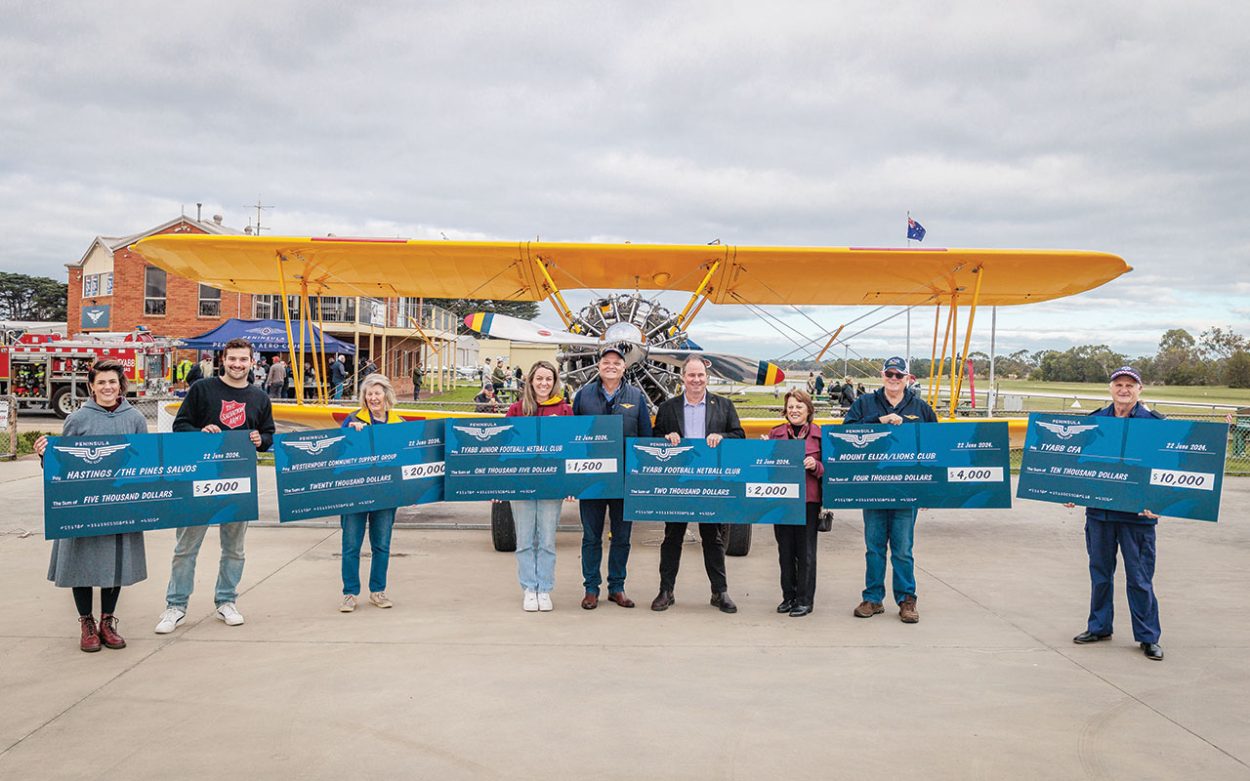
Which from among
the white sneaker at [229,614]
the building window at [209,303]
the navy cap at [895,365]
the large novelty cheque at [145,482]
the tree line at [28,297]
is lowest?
the white sneaker at [229,614]

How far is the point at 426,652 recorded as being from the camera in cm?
408

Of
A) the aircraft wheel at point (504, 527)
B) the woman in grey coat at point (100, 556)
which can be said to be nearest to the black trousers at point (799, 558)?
the aircraft wheel at point (504, 527)

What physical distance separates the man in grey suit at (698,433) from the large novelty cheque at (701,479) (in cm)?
11

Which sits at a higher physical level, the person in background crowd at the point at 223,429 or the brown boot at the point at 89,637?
the person in background crowd at the point at 223,429

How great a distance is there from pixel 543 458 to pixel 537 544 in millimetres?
524

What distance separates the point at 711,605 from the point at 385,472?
7.09 ft

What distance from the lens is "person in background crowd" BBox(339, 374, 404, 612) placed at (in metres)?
4.81

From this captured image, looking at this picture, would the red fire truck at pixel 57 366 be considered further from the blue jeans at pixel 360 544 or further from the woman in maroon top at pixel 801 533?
the woman in maroon top at pixel 801 533

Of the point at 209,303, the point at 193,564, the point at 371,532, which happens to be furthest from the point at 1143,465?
the point at 209,303

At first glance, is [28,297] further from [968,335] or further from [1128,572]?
[1128,572]

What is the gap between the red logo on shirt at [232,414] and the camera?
181 inches

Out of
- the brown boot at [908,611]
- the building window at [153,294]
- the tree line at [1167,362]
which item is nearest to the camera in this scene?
the brown boot at [908,611]

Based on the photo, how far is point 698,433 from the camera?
505 centimetres

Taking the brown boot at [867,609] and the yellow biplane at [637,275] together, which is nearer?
the brown boot at [867,609]
